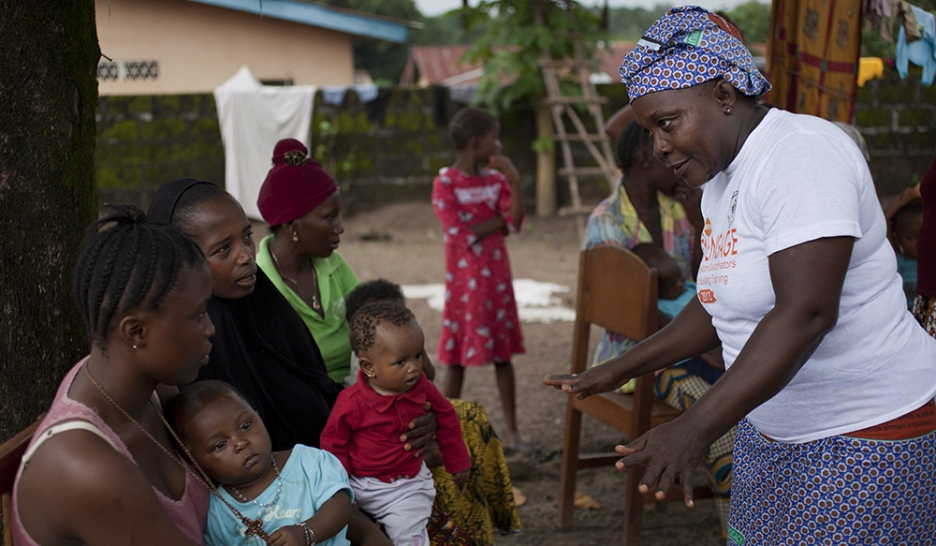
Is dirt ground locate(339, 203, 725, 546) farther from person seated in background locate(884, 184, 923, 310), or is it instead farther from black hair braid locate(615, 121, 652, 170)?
black hair braid locate(615, 121, 652, 170)

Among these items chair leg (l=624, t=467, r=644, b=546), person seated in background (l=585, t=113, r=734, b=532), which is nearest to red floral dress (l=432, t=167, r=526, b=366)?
person seated in background (l=585, t=113, r=734, b=532)

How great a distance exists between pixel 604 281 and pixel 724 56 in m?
1.90

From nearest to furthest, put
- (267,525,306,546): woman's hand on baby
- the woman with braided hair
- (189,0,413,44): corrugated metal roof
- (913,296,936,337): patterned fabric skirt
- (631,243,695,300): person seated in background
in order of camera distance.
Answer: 1. the woman with braided hair
2. (267,525,306,546): woman's hand on baby
3. (913,296,936,337): patterned fabric skirt
4. (631,243,695,300): person seated in background
5. (189,0,413,44): corrugated metal roof

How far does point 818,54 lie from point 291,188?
9.23ft

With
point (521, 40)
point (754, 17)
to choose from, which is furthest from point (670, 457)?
point (754, 17)

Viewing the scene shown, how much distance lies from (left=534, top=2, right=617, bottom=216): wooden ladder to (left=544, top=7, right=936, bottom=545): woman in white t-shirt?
9040mm

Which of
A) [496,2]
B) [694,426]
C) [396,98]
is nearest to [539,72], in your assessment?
[496,2]

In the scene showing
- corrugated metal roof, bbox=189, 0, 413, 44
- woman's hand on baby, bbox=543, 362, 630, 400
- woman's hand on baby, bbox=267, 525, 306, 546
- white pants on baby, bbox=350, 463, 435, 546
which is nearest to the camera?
woman's hand on baby, bbox=267, 525, 306, 546

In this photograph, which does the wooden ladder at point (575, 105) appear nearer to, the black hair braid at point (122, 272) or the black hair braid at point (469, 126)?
the black hair braid at point (469, 126)

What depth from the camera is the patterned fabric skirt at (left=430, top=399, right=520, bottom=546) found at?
2.81 meters

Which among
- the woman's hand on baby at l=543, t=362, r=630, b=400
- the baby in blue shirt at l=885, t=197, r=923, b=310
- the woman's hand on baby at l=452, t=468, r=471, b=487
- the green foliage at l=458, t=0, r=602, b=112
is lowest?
the woman's hand on baby at l=452, t=468, r=471, b=487

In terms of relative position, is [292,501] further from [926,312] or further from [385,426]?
[926,312]

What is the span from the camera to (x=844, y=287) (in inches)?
70.2

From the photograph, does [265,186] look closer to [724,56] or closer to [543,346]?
[724,56]
